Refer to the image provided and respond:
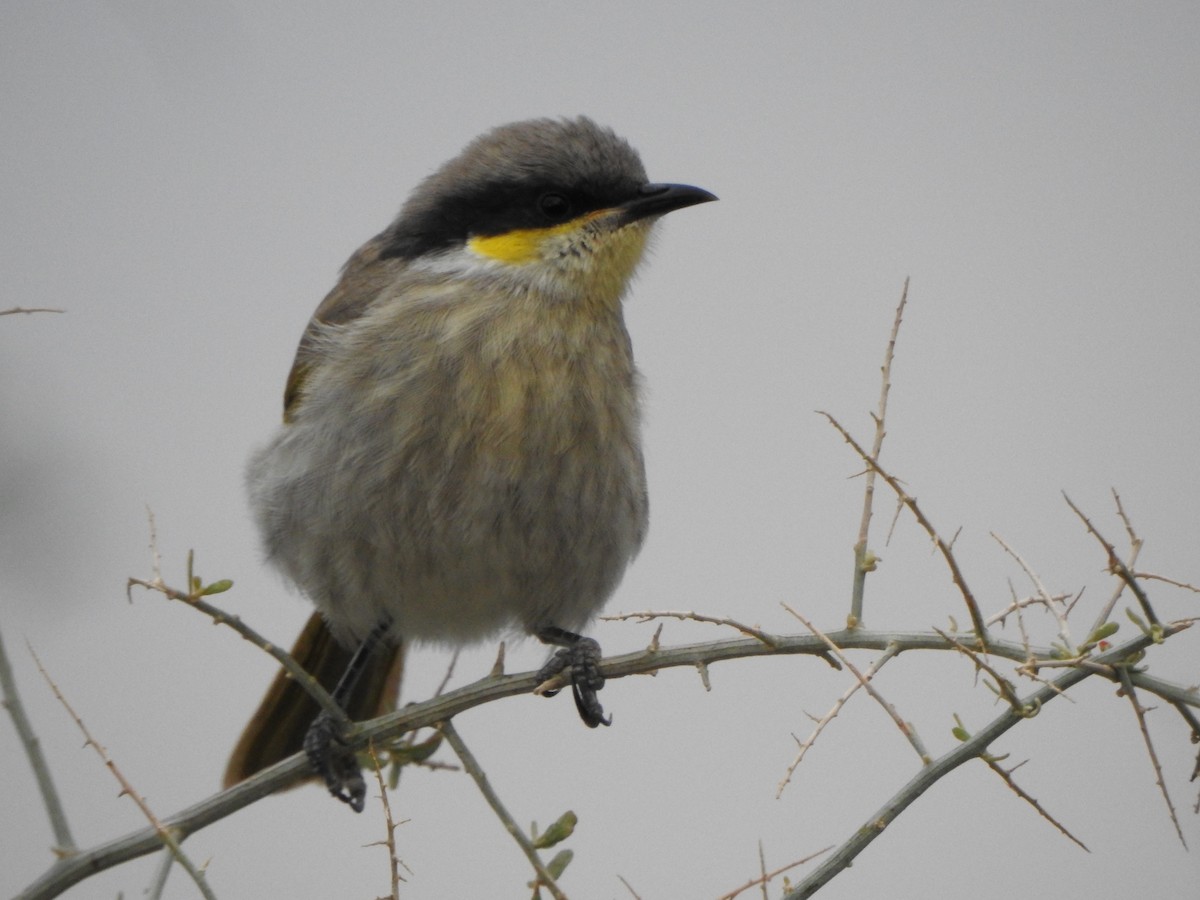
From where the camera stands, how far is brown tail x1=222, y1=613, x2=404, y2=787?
3.82m

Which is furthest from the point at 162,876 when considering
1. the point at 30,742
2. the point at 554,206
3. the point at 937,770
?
the point at 554,206

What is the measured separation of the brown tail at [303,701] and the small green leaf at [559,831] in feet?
4.91

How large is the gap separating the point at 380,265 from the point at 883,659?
219cm

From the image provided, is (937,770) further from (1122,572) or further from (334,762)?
(334,762)

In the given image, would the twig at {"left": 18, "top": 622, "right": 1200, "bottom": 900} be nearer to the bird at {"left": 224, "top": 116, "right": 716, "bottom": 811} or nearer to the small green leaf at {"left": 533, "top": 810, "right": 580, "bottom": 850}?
the small green leaf at {"left": 533, "top": 810, "right": 580, "bottom": 850}

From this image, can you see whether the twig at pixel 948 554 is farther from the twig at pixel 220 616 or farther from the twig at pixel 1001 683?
the twig at pixel 220 616

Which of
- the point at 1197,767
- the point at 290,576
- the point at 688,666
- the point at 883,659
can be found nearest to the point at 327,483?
the point at 290,576

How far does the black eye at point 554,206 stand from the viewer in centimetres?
357

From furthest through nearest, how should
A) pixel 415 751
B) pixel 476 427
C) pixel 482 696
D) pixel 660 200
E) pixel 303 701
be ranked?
1. pixel 303 701
2. pixel 660 200
3. pixel 476 427
4. pixel 415 751
5. pixel 482 696

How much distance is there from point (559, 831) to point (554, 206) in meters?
1.82

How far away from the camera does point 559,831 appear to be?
2.36 metres

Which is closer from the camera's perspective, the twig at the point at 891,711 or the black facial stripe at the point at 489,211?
the twig at the point at 891,711

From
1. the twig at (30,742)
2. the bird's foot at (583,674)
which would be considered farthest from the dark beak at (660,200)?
the twig at (30,742)

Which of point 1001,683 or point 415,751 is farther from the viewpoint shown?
point 415,751
